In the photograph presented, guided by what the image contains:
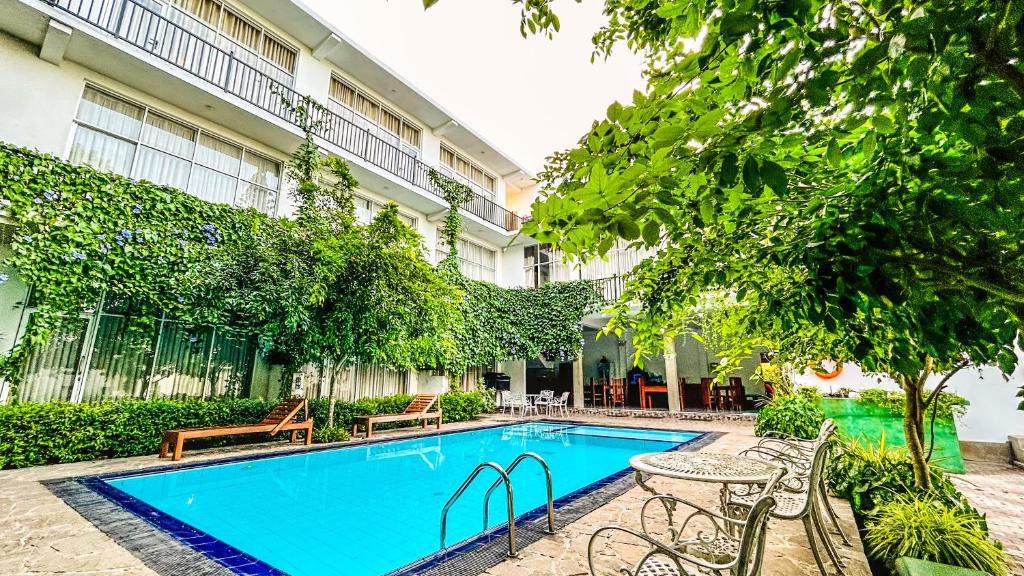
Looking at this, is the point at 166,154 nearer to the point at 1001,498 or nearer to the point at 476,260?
the point at 476,260

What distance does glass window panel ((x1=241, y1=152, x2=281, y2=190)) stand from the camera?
9062 millimetres

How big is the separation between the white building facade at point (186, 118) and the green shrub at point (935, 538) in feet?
33.1

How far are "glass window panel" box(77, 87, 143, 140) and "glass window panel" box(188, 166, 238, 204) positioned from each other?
108 cm

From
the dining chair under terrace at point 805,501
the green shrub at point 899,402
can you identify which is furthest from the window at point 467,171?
the dining chair under terrace at point 805,501

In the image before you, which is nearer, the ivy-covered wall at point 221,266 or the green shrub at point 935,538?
the green shrub at point 935,538

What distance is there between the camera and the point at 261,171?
9.32 metres

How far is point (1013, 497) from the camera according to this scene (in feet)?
15.5

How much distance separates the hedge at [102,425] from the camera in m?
5.41

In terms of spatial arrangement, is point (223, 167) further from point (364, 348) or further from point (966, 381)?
point (966, 381)

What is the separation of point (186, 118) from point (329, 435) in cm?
699

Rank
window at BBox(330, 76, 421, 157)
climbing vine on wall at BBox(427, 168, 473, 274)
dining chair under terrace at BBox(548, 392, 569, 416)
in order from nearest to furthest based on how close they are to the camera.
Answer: window at BBox(330, 76, 421, 157) → climbing vine on wall at BBox(427, 168, 473, 274) → dining chair under terrace at BBox(548, 392, 569, 416)

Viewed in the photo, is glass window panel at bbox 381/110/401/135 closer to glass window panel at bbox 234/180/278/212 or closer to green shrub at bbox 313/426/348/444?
glass window panel at bbox 234/180/278/212

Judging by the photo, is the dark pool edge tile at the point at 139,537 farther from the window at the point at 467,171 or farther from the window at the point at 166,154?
the window at the point at 467,171

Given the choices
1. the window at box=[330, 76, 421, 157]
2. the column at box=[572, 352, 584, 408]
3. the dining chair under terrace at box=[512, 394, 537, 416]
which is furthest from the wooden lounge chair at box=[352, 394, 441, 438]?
the window at box=[330, 76, 421, 157]
